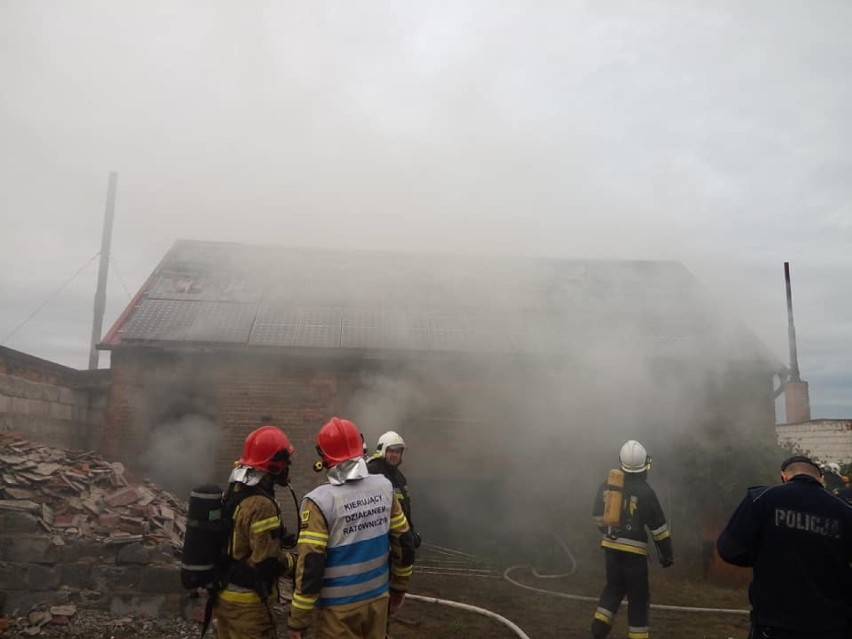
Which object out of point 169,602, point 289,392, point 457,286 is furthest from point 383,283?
point 169,602

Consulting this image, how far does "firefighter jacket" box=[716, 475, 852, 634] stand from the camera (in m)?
3.11

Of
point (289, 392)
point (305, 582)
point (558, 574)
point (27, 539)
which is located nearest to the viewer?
point (305, 582)

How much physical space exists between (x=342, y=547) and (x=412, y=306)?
28.5ft

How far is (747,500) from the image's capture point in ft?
11.1

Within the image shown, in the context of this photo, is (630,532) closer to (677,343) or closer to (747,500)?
(747,500)

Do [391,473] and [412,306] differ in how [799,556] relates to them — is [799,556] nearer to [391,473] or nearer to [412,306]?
[391,473]

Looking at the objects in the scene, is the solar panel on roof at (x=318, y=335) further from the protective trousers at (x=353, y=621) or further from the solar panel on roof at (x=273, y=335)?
the protective trousers at (x=353, y=621)

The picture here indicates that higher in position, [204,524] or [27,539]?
[204,524]

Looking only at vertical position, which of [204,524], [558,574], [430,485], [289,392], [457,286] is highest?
[457,286]

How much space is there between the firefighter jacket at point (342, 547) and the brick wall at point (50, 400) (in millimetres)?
6673

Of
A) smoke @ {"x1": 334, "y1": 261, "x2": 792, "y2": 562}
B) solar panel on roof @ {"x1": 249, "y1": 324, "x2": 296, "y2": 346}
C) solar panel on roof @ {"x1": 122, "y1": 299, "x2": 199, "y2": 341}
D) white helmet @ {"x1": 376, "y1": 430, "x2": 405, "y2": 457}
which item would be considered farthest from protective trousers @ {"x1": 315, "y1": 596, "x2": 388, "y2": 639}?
solar panel on roof @ {"x1": 122, "y1": 299, "x2": 199, "y2": 341}

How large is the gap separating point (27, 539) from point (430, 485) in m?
6.01

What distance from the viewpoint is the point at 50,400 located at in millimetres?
9148

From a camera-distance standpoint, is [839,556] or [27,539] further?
[27,539]
